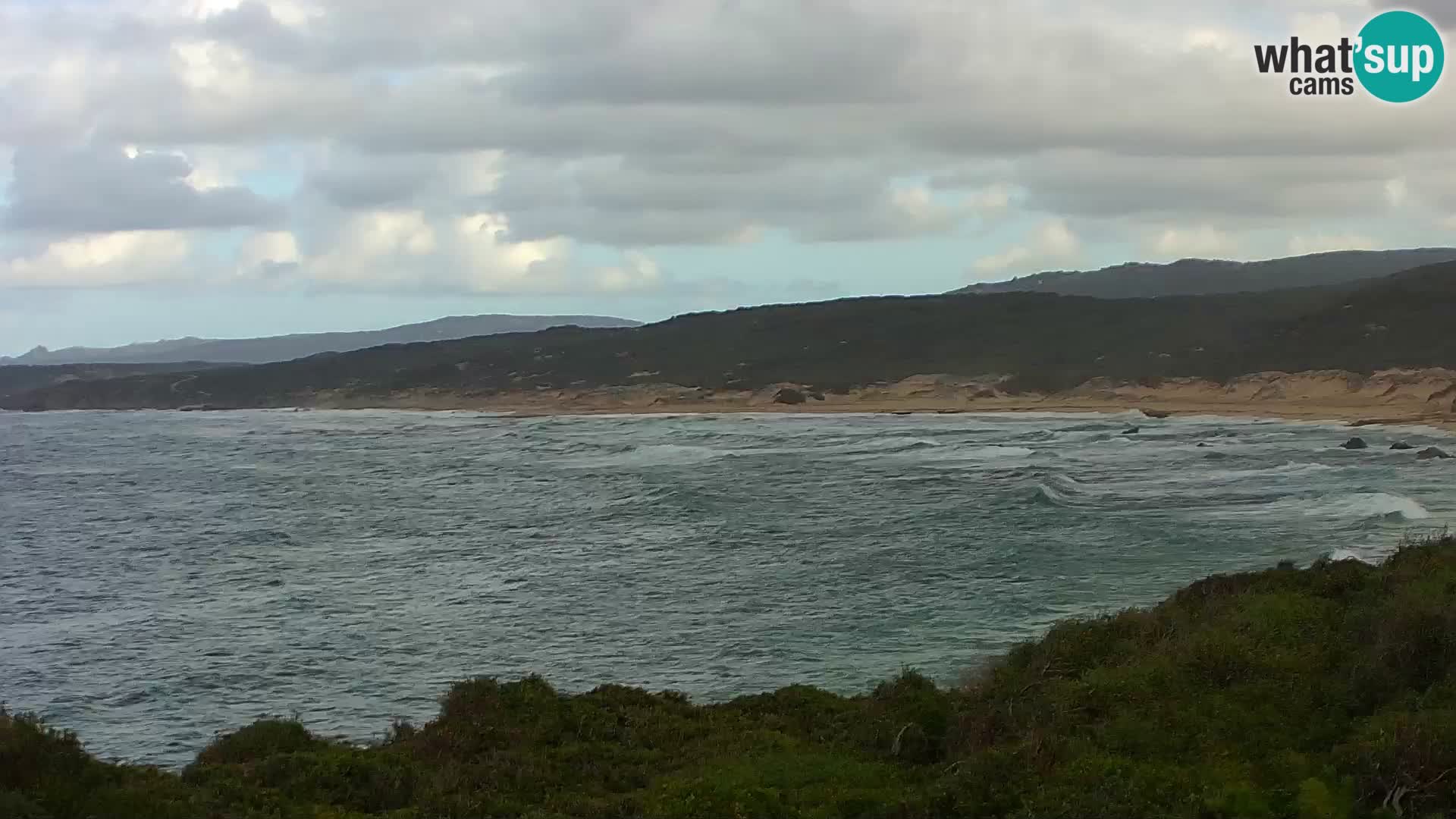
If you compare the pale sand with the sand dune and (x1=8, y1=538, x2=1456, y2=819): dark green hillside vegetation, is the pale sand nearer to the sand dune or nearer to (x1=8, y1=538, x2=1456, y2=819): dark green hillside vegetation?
the sand dune

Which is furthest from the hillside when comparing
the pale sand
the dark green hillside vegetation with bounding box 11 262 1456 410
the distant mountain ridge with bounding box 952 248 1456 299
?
the distant mountain ridge with bounding box 952 248 1456 299

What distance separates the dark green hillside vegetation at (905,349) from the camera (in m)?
82.9

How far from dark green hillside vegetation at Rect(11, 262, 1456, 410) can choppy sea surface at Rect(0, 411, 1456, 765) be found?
2533cm

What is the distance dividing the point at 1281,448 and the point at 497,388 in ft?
266

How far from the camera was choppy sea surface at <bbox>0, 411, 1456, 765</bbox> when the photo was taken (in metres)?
19.9

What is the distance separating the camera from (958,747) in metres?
12.0

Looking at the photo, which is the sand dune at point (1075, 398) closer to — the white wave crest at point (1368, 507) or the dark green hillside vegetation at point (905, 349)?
the dark green hillside vegetation at point (905, 349)

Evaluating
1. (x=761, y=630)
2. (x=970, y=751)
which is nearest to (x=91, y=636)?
(x=761, y=630)

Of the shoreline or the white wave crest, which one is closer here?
the white wave crest

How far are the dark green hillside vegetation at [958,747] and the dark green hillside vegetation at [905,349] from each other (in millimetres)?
62702

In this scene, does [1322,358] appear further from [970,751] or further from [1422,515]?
[970,751]

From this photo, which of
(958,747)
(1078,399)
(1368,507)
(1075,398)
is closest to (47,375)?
(1075,398)

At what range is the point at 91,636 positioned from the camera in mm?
24281

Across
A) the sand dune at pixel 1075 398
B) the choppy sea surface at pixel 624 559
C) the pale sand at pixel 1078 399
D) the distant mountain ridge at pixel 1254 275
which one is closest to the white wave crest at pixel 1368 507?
the choppy sea surface at pixel 624 559
